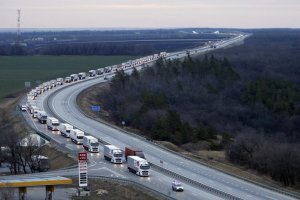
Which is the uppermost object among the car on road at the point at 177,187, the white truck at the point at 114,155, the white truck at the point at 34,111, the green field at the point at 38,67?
the car on road at the point at 177,187

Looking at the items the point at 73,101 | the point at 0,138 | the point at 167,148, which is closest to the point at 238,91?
the point at 73,101

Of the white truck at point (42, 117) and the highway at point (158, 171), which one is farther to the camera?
the white truck at point (42, 117)

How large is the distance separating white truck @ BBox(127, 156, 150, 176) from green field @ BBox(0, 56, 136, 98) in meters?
55.5

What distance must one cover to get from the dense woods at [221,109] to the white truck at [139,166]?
827 cm

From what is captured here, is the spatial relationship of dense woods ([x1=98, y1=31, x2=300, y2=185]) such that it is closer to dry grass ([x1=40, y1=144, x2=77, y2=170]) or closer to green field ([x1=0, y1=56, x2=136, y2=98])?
dry grass ([x1=40, y1=144, x2=77, y2=170])

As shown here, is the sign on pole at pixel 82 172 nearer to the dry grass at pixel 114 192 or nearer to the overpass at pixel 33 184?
the dry grass at pixel 114 192

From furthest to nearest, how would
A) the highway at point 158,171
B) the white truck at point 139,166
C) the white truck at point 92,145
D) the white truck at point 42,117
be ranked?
the white truck at point 42,117, the white truck at point 92,145, the white truck at point 139,166, the highway at point 158,171

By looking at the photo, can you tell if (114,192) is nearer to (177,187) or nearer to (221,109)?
(177,187)

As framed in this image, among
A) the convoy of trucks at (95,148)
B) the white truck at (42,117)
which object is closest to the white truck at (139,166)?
the convoy of trucks at (95,148)

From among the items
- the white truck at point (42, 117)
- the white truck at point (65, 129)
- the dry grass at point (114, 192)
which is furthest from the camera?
the white truck at point (42, 117)

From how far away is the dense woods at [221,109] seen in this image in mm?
54566

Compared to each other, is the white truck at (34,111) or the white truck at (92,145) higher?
the white truck at (92,145)

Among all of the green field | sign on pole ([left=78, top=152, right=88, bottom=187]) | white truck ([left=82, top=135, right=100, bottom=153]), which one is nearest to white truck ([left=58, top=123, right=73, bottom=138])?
white truck ([left=82, top=135, right=100, bottom=153])

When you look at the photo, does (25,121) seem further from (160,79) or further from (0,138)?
(160,79)
